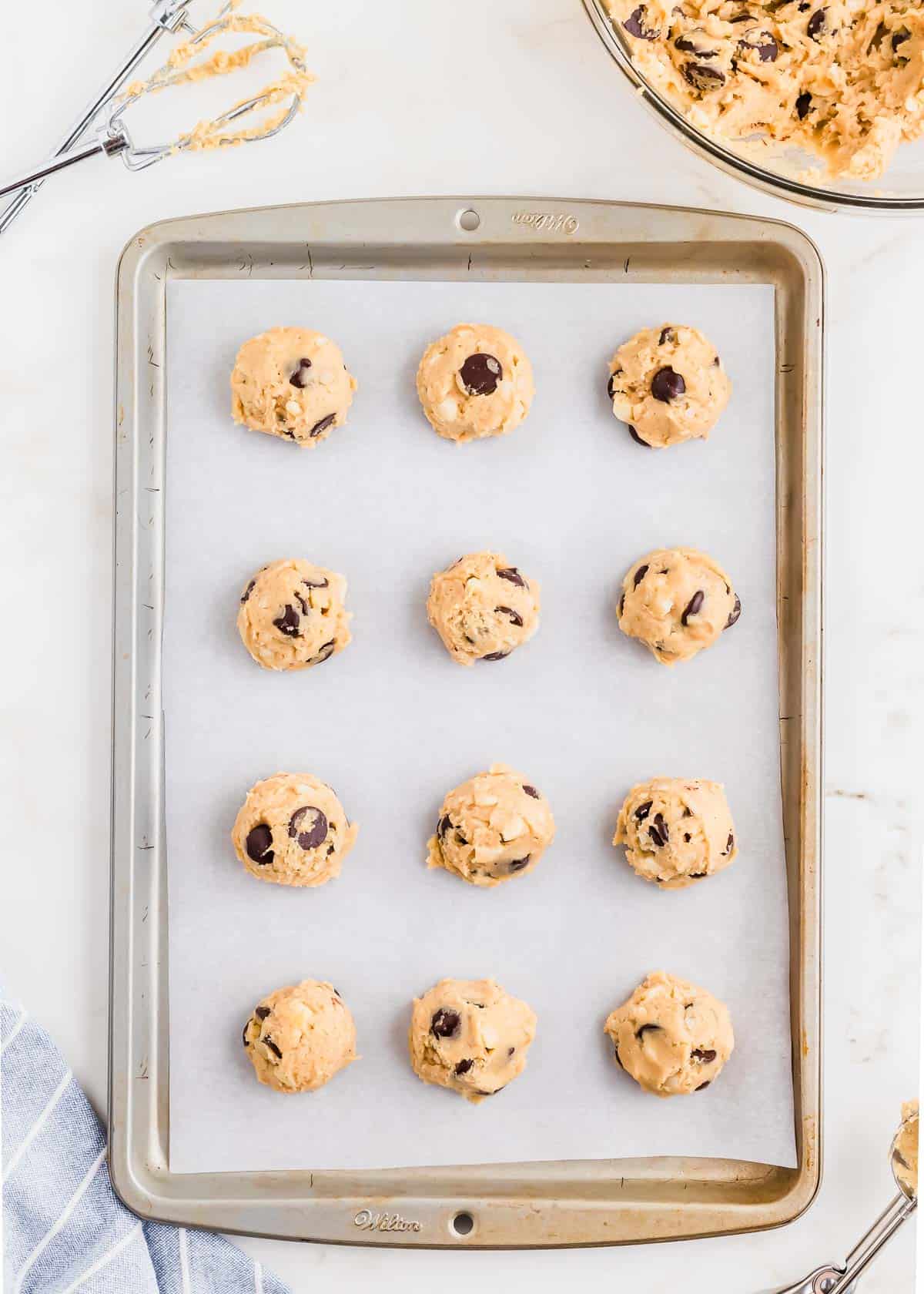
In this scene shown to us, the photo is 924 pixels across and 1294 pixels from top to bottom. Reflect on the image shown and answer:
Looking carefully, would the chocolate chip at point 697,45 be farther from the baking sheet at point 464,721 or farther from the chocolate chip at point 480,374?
the chocolate chip at point 480,374

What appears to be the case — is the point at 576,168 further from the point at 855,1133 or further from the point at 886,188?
the point at 855,1133

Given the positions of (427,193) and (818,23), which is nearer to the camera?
(818,23)

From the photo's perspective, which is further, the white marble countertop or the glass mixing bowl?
the white marble countertop

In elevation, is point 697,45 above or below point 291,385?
above

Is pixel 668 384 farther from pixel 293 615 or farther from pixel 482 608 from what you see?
pixel 293 615

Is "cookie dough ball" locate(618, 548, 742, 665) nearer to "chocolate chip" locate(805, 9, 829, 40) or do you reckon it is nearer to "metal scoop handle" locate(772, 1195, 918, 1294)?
"chocolate chip" locate(805, 9, 829, 40)

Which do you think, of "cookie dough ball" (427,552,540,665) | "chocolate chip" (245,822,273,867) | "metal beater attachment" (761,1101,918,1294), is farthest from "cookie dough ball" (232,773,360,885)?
"metal beater attachment" (761,1101,918,1294)

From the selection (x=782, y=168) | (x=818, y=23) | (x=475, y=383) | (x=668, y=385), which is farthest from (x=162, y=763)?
(x=818, y=23)

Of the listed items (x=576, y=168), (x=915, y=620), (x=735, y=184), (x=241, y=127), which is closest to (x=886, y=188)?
(x=735, y=184)
